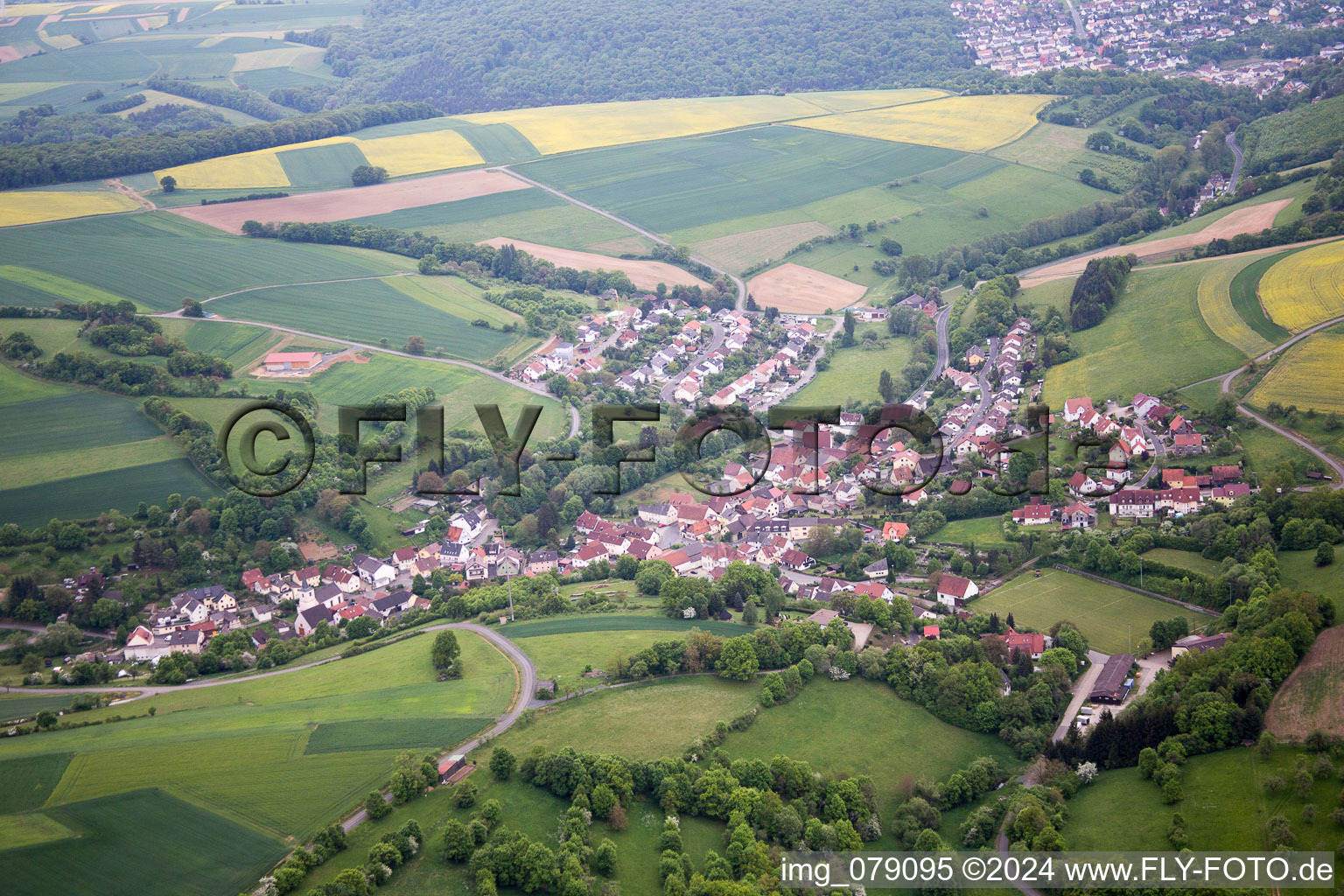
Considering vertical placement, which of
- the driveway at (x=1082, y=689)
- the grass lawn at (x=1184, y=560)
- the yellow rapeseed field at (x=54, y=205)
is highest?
the yellow rapeseed field at (x=54, y=205)

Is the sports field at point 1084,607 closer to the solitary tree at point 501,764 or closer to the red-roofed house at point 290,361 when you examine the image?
the solitary tree at point 501,764

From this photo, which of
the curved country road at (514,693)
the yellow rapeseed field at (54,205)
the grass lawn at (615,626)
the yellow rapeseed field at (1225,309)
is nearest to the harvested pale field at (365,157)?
the yellow rapeseed field at (54,205)

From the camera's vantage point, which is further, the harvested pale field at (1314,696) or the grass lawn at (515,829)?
the harvested pale field at (1314,696)

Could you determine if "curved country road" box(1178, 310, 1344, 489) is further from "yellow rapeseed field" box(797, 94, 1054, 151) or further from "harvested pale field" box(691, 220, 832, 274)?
"yellow rapeseed field" box(797, 94, 1054, 151)

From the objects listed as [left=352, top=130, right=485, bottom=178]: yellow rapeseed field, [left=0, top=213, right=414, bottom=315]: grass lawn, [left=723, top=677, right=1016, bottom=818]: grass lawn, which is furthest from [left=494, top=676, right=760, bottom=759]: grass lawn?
[left=352, top=130, right=485, bottom=178]: yellow rapeseed field

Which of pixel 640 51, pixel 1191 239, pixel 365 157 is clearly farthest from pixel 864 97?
pixel 365 157

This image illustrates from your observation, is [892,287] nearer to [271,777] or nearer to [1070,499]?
[1070,499]

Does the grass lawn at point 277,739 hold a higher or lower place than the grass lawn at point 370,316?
lower

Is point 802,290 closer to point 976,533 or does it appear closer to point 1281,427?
point 976,533
